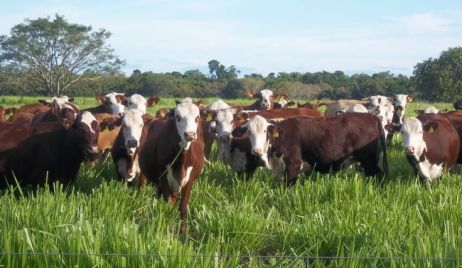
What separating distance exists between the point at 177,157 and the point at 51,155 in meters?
1.67

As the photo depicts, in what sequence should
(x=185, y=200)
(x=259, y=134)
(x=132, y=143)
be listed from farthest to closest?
1. (x=259, y=134)
2. (x=132, y=143)
3. (x=185, y=200)

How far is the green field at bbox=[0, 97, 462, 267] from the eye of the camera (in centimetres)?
380

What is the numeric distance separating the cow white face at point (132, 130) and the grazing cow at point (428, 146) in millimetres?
3739

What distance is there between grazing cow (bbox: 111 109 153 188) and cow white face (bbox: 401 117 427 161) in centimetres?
375

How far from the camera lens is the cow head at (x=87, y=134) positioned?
Answer: 737 centimetres

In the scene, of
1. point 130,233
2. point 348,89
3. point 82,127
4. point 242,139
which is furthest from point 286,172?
point 348,89

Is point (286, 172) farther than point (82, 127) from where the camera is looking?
Yes

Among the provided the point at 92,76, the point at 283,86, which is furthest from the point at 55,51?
the point at 283,86

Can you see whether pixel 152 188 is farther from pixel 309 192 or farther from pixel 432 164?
pixel 432 164

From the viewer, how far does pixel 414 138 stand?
27.5 ft

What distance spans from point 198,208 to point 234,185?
44.4 inches

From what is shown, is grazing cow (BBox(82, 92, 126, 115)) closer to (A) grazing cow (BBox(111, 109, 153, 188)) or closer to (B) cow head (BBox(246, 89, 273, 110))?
(B) cow head (BBox(246, 89, 273, 110))

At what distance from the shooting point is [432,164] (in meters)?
8.51

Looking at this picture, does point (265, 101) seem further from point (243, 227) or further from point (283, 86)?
point (283, 86)
